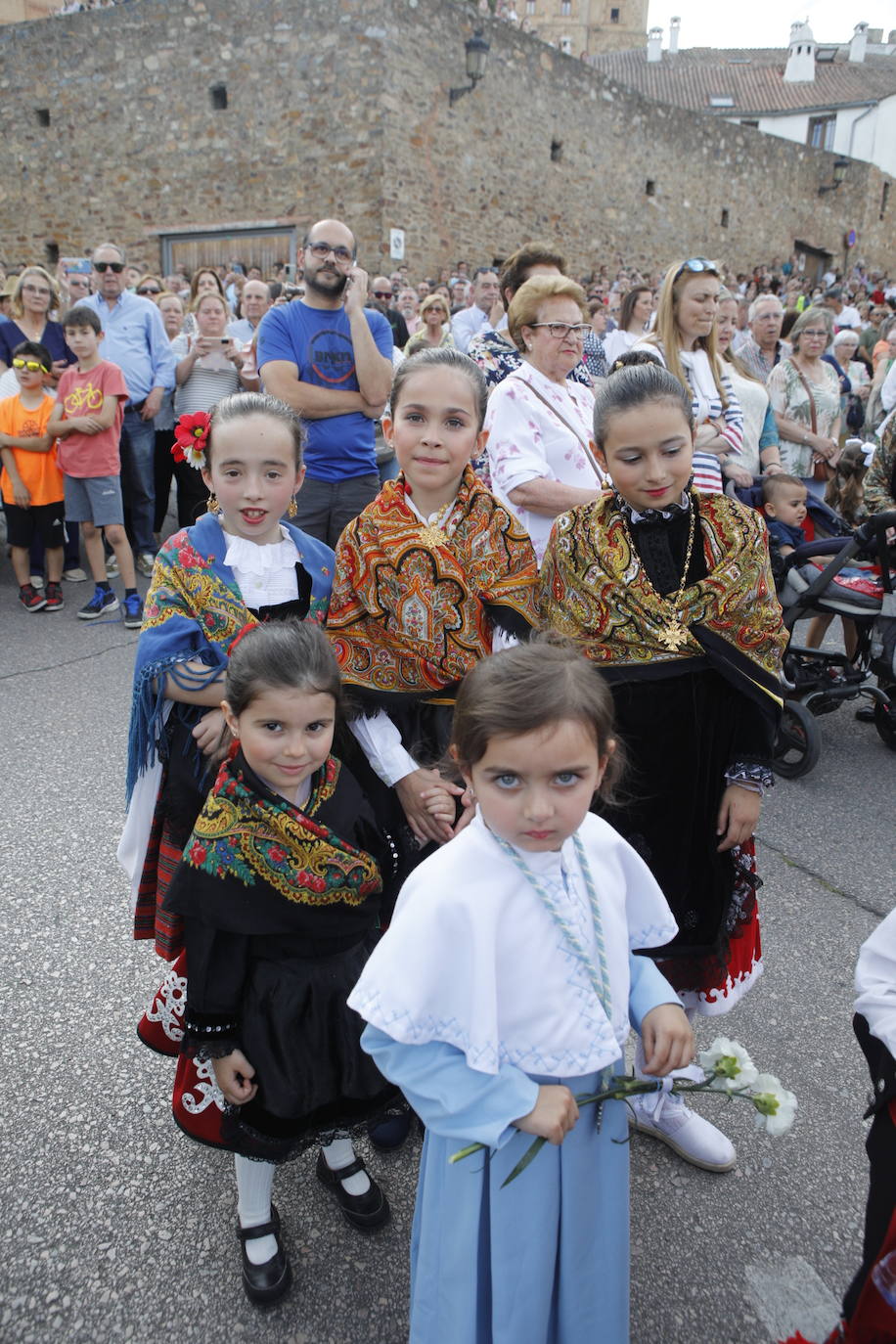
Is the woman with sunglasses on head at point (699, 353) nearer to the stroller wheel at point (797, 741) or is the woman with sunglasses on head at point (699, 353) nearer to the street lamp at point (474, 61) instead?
the stroller wheel at point (797, 741)

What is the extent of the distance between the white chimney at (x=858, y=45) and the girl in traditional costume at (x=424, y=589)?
2169 inches

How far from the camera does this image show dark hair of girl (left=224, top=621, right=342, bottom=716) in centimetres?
166

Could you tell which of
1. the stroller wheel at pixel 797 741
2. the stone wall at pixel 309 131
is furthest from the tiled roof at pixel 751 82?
the stroller wheel at pixel 797 741

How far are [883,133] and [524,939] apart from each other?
4559 cm


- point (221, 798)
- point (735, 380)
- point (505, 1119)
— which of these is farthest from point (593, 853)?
point (735, 380)

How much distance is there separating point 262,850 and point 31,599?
16.8 feet

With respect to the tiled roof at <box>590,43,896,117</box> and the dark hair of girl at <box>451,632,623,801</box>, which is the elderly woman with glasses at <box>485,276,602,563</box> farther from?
the tiled roof at <box>590,43,896,117</box>

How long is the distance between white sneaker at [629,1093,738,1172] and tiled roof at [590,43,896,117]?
43.9m

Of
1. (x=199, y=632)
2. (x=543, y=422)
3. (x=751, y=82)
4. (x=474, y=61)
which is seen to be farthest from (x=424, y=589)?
(x=751, y=82)

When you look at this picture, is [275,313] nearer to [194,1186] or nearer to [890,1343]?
[194,1186]

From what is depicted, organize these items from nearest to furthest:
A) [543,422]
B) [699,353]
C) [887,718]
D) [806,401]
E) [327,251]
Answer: [543,422]
[699,353]
[327,251]
[887,718]
[806,401]

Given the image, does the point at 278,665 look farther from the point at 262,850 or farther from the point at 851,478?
the point at 851,478

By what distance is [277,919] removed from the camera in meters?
1.67

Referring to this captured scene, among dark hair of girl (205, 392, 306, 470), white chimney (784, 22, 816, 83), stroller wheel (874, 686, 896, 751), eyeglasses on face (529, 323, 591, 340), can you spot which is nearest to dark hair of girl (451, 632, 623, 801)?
dark hair of girl (205, 392, 306, 470)
